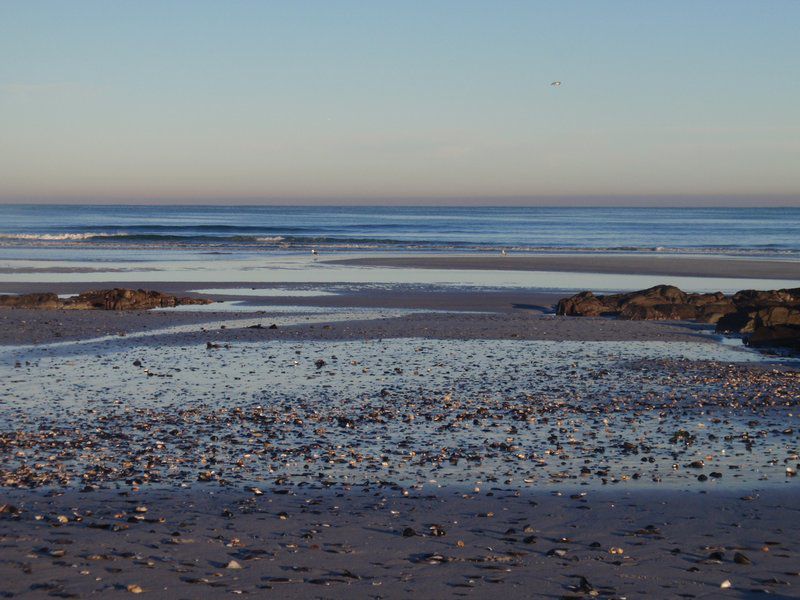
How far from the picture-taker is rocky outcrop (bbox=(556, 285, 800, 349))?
70.5 ft

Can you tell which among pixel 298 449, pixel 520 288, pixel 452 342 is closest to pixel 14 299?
pixel 452 342

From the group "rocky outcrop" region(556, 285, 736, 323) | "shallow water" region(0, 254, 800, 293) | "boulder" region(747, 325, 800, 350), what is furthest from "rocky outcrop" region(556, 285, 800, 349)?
"shallow water" region(0, 254, 800, 293)

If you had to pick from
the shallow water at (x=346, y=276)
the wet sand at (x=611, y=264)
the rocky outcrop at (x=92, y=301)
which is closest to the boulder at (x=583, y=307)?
the shallow water at (x=346, y=276)

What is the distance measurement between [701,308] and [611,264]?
22758 millimetres

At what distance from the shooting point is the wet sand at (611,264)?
137 ft

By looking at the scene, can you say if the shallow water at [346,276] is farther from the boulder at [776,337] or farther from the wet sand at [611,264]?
the boulder at [776,337]

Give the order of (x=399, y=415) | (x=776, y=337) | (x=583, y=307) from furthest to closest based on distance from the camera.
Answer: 1. (x=583, y=307)
2. (x=776, y=337)
3. (x=399, y=415)

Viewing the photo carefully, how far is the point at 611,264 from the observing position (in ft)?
155

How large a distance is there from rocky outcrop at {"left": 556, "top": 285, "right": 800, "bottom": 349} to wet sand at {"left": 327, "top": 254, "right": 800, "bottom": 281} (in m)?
14.3

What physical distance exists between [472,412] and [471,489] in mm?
3648

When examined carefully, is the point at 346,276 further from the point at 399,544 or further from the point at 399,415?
the point at 399,544

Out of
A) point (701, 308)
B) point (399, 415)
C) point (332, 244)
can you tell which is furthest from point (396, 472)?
point (332, 244)

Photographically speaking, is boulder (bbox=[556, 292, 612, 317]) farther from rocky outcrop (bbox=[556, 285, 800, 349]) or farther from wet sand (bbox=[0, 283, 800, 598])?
wet sand (bbox=[0, 283, 800, 598])

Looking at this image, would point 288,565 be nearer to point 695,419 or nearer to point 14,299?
point 695,419
